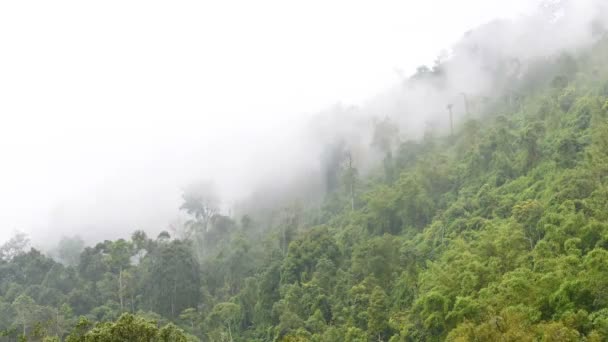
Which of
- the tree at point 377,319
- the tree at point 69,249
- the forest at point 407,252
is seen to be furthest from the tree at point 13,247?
the tree at point 377,319

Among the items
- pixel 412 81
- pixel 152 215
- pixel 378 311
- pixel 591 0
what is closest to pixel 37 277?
pixel 152 215

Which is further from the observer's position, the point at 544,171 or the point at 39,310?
the point at 39,310

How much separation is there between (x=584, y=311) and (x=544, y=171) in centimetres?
2055

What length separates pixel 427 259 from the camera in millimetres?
41094

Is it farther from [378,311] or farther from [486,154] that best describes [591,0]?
[378,311]

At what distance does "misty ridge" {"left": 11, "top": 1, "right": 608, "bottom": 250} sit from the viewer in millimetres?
67375

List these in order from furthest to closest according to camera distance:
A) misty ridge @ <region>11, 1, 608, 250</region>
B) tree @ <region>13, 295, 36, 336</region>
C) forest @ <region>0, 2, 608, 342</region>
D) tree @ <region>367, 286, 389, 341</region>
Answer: misty ridge @ <region>11, 1, 608, 250</region> → tree @ <region>13, 295, 36, 336</region> → tree @ <region>367, 286, 389, 341</region> → forest @ <region>0, 2, 608, 342</region>

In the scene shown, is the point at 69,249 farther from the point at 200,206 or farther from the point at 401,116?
the point at 401,116

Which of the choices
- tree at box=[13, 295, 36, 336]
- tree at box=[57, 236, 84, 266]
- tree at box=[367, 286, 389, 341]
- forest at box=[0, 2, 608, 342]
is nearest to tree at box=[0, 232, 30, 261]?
forest at box=[0, 2, 608, 342]

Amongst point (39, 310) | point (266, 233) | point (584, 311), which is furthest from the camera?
point (266, 233)

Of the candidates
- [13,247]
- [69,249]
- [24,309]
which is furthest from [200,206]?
[24,309]

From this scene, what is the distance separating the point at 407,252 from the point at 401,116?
33.8 meters

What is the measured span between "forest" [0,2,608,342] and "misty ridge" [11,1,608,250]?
491 mm

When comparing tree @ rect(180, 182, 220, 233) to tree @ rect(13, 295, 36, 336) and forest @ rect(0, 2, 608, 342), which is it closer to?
forest @ rect(0, 2, 608, 342)
